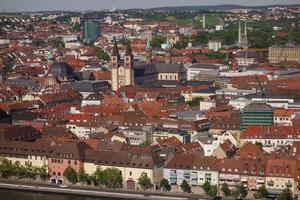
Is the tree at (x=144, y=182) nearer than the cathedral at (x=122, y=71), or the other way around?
the tree at (x=144, y=182)

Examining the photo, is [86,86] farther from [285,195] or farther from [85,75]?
[285,195]

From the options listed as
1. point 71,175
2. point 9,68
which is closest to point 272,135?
point 71,175

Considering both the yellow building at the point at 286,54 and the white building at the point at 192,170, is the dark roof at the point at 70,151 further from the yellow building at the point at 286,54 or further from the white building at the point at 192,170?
the yellow building at the point at 286,54

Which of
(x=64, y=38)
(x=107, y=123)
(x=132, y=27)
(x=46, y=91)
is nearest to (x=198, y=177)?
(x=107, y=123)

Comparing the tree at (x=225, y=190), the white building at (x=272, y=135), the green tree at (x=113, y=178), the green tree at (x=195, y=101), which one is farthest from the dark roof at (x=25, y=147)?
the green tree at (x=195, y=101)

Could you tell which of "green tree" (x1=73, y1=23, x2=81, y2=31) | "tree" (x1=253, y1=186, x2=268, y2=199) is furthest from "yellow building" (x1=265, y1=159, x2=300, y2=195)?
"green tree" (x1=73, y1=23, x2=81, y2=31)
